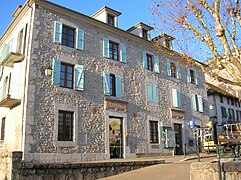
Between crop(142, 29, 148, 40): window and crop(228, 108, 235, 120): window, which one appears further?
crop(228, 108, 235, 120): window

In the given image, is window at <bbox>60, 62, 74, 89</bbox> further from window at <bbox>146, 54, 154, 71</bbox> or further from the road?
window at <bbox>146, 54, 154, 71</bbox>

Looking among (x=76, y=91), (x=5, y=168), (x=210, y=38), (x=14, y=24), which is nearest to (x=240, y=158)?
(x=210, y=38)

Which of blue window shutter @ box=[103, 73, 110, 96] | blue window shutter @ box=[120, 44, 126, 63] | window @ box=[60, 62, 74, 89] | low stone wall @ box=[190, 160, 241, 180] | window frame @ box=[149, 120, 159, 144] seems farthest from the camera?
window frame @ box=[149, 120, 159, 144]

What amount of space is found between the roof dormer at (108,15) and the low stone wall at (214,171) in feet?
40.0

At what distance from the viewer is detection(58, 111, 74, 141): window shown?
1285cm

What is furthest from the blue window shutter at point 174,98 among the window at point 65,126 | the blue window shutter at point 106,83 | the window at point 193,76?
the window at point 65,126

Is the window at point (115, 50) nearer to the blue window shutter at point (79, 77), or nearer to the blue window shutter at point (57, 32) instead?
the blue window shutter at point (79, 77)

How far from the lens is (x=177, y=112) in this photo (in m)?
18.9

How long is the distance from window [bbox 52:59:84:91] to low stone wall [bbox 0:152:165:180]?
4734 millimetres

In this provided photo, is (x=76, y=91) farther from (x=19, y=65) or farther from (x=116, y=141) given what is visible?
(x=116, y=141)

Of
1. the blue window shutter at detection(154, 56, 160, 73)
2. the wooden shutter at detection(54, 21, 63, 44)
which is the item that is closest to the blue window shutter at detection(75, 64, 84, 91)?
the wooden shutter at detection(54, 21, 63, 44)

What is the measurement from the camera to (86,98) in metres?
14.1

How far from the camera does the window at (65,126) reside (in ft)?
42.2

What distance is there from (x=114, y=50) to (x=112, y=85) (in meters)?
2.36
